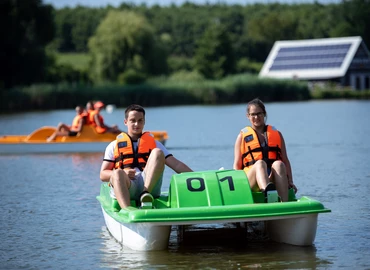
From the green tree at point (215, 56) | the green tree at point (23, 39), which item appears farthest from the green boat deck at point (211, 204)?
the green tree at point (215, 56)

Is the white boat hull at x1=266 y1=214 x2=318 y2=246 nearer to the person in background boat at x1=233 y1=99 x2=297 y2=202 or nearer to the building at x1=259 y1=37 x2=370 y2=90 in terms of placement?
the person in background boat at x1=233 y1=99 x2=297 y2=202

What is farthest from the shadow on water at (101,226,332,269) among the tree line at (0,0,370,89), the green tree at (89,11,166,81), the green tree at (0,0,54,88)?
the green tree at (89,11,166,81)

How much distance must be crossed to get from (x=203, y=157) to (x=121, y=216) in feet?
38.9

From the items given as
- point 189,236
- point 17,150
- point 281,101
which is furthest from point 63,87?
point 189,236

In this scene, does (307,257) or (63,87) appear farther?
(63,87)

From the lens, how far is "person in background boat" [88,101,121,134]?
1981 cm

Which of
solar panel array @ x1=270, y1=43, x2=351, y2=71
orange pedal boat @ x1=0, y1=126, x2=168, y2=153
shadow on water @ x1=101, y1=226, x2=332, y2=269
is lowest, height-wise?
shadow on water @ x1=101, y1=226, x2=332, y2=269

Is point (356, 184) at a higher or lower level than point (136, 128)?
lower

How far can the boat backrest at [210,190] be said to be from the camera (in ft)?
27.4

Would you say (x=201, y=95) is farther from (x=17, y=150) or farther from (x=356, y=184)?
(x=356, y=184)

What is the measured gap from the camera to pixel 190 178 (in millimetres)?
8602

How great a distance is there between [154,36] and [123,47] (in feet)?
10.9

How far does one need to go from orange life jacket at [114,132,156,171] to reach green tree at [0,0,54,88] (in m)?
45.1

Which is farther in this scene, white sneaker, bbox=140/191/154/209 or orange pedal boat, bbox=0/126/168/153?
orange pedal boat, bbox=0/126/168/153
